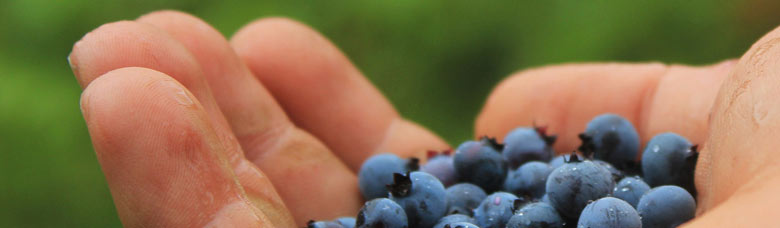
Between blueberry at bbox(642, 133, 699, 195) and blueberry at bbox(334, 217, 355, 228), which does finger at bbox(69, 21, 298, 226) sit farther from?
blueberry at bbox(642, 133, 699, 195)

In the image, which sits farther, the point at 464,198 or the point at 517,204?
the point at 464,198

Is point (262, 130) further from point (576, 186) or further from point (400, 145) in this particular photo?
point (576, 186)

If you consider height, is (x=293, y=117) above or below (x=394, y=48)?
below

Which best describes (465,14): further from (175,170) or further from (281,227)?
(175,170)

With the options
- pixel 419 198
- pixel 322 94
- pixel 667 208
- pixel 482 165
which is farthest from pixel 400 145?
pixel 667 208

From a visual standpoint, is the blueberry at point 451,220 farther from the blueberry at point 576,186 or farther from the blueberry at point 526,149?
the blueberry at point 526,149

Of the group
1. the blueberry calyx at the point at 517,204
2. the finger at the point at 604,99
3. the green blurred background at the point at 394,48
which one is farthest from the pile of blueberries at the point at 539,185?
the green blurred background at the point at 394,48

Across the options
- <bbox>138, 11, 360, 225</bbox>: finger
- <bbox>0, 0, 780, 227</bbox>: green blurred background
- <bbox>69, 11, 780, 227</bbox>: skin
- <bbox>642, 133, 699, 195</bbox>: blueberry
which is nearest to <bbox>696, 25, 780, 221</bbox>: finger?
<bbox>69, 11, 780, 227</bbox>: skin
